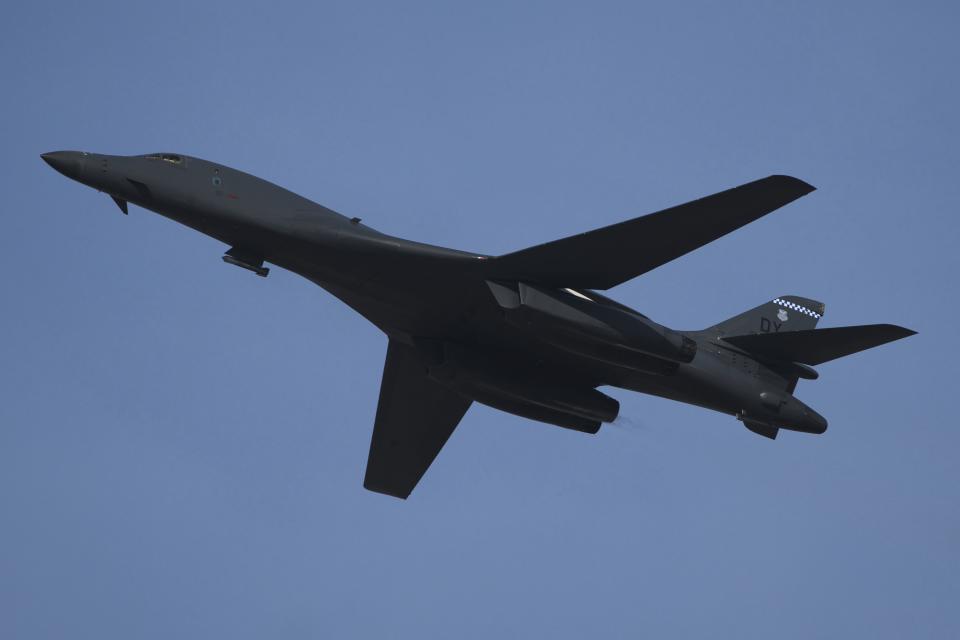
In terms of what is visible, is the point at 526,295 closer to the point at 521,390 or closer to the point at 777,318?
the point at 521,390

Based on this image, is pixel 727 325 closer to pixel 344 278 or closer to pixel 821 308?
pixel 821 308

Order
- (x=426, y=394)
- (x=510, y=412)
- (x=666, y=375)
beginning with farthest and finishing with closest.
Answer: (x=426, y=394) → (x=510, y=412) → (x=666, y=375)

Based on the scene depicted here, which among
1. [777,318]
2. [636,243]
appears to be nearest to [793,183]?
[636,243]

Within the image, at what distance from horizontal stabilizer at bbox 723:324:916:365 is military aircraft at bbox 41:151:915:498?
0.10 ft

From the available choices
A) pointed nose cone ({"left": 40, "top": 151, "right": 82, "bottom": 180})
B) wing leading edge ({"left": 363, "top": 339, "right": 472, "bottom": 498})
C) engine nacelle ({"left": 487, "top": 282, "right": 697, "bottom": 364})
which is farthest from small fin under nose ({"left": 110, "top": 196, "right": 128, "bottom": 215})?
wing leading edge ({"left": 363, "top": 339, "right": 472, "bottom": 498})

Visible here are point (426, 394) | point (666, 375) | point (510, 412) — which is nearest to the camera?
point (666, 375)

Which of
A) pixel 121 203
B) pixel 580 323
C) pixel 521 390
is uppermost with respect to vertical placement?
pixel 580 323

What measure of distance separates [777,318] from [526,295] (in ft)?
26.7

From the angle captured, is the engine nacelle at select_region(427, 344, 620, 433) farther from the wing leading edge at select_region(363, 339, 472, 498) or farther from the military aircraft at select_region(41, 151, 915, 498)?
the wing leading edge at select_region(363, 339, 472, 498)

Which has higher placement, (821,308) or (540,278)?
(821,308)

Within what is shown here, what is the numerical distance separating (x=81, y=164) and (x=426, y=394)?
995 cm

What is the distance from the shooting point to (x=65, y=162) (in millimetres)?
23594

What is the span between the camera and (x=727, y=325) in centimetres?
2852

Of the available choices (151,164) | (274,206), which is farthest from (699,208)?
(151,164)
